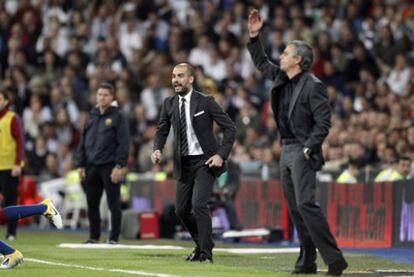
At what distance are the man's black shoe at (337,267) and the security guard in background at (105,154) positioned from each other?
6.23m

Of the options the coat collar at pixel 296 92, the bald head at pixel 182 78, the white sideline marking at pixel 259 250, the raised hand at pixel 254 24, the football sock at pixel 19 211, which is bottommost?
the white sideline marking at pixel 259 250

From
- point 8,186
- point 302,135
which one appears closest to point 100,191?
point 8,186

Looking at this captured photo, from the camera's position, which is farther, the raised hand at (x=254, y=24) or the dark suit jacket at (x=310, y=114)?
the raised hand at (x=254, y=24)

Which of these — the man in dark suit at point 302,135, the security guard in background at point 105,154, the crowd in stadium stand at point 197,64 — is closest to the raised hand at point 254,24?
the man in dark suit at point 302,135

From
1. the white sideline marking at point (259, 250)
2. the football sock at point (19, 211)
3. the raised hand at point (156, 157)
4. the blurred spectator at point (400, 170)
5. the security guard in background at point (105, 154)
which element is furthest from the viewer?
the blurred spectator at point (400, 170)

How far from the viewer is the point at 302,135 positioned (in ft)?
37.9

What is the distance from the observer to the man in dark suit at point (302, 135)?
1138cm

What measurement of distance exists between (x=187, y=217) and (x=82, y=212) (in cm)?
1274

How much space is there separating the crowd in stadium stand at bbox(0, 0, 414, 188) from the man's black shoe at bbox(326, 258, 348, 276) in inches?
397

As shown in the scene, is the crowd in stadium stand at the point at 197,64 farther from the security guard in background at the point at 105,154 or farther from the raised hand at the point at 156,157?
the raised hand at the point at 156,157

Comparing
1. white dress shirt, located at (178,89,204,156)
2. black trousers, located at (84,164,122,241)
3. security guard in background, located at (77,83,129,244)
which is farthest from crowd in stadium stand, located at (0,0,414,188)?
white dress shirt, located at (178,89,204,156)

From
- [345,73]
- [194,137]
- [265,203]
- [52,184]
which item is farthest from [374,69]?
[194,137]

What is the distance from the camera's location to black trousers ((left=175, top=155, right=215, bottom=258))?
13523mm

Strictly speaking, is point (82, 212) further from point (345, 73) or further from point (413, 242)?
point (413, 242)
